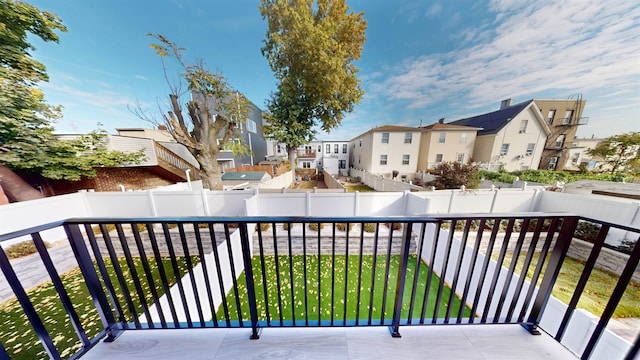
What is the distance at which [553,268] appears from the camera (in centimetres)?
141

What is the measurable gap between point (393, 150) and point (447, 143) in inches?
148

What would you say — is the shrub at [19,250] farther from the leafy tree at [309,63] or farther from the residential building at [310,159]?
the residential building at [310,159]

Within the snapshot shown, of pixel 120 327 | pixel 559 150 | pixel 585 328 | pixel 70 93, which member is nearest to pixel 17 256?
pixel 70 93

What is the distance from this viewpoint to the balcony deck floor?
1.34 meters

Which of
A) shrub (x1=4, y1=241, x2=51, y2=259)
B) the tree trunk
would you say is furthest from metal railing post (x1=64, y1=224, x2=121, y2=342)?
the tree trunk

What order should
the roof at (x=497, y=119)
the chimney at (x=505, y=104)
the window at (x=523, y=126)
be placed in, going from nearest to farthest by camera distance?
the roof at (x=497, y=119) → the window at (x=523, y=126) → the chimney at (x=505, y=104)

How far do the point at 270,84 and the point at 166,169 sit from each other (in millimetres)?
5952

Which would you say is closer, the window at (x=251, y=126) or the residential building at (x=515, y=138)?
the residential building at (x=515, y=138)

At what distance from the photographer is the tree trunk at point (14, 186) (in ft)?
16.8

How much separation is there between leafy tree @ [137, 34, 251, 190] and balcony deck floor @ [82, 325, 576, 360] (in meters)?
5.65

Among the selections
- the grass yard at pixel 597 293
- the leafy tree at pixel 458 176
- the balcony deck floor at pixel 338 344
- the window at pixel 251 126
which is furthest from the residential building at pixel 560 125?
the window at pixel 251 126

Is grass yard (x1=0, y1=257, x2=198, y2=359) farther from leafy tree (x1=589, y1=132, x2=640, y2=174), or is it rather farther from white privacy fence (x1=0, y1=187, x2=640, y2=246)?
leafy tree (x1=589, y1=132, x2=640, y2=174)

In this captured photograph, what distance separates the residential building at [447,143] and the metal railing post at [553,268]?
12.7 m

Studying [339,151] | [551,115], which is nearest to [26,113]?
[339,151]
